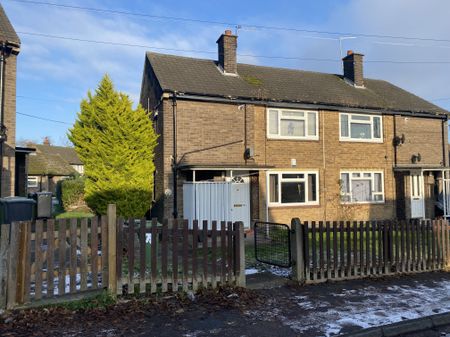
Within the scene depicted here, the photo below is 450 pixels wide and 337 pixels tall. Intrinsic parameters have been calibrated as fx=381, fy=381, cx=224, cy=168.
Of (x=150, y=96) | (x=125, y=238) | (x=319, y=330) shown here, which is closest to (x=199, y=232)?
(x=125, y=238)

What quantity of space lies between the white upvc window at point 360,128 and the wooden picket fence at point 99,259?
11733 mm

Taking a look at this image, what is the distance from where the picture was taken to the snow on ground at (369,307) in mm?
5012

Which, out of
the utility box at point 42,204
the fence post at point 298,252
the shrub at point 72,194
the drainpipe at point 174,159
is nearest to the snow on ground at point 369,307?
the fence post at point 298,252

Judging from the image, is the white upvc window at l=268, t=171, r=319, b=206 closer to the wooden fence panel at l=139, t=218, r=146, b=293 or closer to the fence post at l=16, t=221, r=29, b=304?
the wooden fence panel at l=139, t=218, r=146, b=293

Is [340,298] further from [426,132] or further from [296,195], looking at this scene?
[426,132]

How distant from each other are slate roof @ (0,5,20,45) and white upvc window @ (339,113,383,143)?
42.1 feet

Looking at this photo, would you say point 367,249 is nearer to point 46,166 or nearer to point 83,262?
point 83,262

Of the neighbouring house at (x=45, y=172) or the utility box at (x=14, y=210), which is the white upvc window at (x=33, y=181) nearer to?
the neighbouring house at (x=45, y=172)

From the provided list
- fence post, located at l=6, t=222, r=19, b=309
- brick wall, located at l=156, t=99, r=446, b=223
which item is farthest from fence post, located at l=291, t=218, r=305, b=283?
brick wall, located at l=156, t=99, r=446, b=223

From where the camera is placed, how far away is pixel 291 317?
526 centimetres

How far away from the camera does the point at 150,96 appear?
54.8 ft

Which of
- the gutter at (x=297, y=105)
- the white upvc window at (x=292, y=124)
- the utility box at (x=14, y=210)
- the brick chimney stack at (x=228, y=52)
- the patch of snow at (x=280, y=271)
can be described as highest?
the brick chimney stack at (x=228, y=52)

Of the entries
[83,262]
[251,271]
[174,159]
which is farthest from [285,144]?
[83,262]

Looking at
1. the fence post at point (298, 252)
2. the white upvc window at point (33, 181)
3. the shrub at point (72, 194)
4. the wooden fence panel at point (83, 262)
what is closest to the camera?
the wooden fence panel at point (83, 262)
